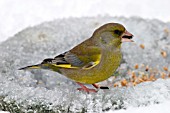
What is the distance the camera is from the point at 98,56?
5352mm

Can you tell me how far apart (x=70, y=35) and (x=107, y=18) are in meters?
0.84

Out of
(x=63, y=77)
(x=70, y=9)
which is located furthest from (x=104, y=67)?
(x=70, y=9)

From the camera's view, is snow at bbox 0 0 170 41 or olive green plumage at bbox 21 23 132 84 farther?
snow at bbox 0 0 170 41

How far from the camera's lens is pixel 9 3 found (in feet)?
31.2

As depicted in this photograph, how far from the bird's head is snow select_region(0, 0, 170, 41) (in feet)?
11.9

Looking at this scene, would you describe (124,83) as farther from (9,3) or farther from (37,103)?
(9,3)

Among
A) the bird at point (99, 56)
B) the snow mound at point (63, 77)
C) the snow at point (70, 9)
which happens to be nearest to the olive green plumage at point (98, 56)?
the bird at point (99, 56)

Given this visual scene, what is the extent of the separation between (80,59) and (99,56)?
0.17m

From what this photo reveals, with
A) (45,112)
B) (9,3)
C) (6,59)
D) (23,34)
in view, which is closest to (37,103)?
(45,112)

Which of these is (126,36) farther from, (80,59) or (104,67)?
(80,59)

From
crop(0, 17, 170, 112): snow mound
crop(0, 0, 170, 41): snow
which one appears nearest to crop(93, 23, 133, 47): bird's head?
crop(0, 17, 170, 112): snow mound

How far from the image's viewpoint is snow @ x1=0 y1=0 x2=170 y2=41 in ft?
29.9

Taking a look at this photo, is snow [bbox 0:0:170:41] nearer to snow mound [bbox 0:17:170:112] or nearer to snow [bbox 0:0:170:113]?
snow [bbox 0:0:170:113]

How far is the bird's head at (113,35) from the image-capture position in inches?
209
